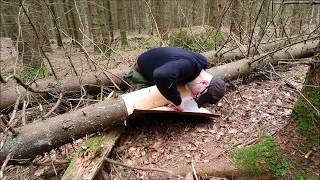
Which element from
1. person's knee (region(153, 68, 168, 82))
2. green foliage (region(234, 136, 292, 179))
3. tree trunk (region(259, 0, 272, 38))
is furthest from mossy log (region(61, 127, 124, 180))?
tree trunk (region(259, 0, 272, 38))

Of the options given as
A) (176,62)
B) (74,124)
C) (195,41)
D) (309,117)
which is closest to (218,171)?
(309,117)

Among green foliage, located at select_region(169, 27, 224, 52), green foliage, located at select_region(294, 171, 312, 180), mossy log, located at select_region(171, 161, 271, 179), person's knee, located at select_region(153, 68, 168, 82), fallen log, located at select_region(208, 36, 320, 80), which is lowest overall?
mossy log, located at select_region(171, 161, 271, 179)

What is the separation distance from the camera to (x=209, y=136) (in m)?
3.79

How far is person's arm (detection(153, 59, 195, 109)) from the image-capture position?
3445 mm

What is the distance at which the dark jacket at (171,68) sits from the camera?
11.4 ft

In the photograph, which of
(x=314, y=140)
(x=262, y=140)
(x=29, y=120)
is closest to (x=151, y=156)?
(x=262, y=140)

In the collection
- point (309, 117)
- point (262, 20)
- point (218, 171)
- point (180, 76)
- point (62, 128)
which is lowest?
point (218, 171)

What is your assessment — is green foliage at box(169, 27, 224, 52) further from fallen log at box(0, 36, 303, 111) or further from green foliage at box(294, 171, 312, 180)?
green foliage at box(294, 171, 312, 180)

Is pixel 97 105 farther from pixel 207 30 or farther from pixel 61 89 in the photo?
pixel 207 30

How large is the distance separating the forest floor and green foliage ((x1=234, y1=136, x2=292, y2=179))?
0.25ft

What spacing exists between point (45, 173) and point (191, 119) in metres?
1.86

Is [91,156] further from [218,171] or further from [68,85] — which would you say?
[68,85]

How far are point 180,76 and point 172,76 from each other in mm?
217

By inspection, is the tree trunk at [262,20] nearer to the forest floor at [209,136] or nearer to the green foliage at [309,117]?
the forest floor at [209,136]
